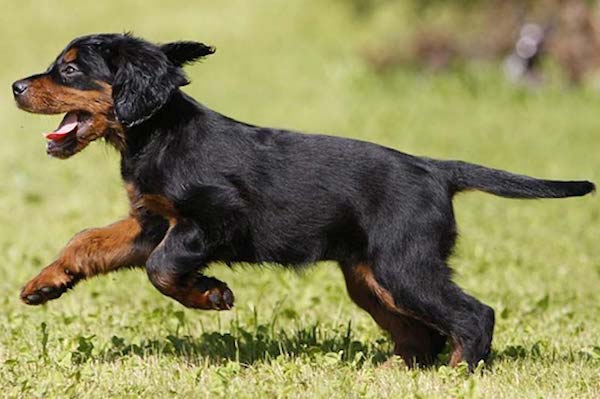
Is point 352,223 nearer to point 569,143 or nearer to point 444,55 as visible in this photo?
point 569,143

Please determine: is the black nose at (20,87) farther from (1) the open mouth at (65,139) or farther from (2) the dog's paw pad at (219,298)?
(2) the dog's paw pad at (219,298)

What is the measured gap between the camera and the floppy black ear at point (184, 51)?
17.0 ft

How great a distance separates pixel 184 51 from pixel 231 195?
2.40 feet

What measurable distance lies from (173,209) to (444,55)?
1437cm

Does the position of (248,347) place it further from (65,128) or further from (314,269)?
(314,269)

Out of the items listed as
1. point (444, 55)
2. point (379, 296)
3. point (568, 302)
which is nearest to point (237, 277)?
point (568, 302)

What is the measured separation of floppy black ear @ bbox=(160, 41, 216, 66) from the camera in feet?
17.0

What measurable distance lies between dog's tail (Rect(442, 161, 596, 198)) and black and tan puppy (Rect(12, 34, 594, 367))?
0.12 ft

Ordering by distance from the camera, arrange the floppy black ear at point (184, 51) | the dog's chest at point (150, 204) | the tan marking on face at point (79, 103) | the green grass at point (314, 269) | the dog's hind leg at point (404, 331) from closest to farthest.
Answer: the green grass at point (314, 269), the dog's chest at point (150, 204), the tan marking on face at point (79, 103), the floppy black ear at point (184, 51), the dog's hind leg at point (404, 331)

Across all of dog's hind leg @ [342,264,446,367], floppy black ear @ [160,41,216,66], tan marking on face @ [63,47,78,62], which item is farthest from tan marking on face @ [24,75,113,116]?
dog's hind leg @ [342,264,446,367]

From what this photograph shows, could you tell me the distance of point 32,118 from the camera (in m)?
17.0

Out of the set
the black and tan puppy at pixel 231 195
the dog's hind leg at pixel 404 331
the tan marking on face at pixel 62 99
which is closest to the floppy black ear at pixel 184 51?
the black and tan puppy at pixel 231 195

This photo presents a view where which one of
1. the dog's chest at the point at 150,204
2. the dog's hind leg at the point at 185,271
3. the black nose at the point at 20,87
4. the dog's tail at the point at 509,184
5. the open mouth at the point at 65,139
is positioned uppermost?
the black nose at the point at 20,87

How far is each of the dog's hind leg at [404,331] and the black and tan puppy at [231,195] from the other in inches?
10.4
